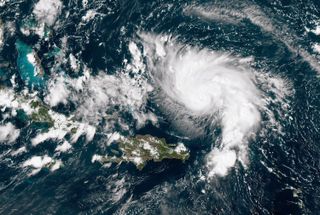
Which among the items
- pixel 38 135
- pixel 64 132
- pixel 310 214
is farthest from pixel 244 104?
pixel 38 135

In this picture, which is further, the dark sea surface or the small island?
the small island

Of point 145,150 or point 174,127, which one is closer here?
point 145,150

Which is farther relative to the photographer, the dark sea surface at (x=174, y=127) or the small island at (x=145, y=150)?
the small island at (x=145, y=150)

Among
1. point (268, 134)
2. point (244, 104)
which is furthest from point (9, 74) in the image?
point (268, 134)

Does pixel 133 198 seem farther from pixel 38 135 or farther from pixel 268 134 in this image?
pixel 268 134

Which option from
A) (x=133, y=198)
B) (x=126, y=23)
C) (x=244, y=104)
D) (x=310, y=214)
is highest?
(x=126, y=23)

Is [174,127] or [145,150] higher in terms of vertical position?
[174,127]

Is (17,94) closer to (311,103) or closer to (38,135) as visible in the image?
(38,135)

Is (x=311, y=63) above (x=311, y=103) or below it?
above

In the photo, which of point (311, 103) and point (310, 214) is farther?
point (311, 103)
